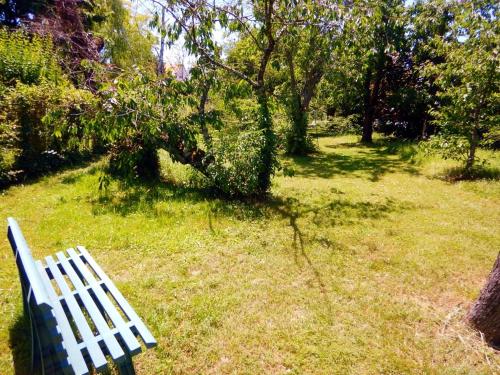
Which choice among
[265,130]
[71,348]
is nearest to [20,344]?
[71,348]

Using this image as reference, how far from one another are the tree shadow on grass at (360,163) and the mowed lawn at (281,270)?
8.63 feet

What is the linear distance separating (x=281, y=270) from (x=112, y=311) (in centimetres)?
245

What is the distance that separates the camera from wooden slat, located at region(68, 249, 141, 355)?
2.09m

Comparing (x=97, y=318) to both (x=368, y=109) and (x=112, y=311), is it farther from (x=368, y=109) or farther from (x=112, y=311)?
(x=368, y=109)

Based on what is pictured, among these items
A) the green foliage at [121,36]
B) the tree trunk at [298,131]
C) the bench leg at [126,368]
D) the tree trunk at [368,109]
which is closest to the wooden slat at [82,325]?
A: the bench leg at [126,368]

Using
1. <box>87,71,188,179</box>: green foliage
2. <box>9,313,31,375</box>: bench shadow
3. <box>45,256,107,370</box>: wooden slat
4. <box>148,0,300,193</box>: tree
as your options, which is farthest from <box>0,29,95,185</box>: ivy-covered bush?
<box>45,256,107,370</box>: wooden slat

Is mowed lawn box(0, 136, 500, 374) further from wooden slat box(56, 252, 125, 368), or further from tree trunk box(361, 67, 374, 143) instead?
tree trunk box(361, 67, 374, 143)

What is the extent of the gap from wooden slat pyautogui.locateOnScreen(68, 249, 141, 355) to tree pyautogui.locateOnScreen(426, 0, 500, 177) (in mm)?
9490

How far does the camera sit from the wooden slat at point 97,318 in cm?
201

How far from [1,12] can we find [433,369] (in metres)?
24.4

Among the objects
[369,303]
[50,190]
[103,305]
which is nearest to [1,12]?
[50,190]

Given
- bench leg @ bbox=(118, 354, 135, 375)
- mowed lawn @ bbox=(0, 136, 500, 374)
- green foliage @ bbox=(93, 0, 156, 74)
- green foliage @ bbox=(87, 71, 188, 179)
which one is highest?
green foliage @ bbox=(93, 0, 156, 74)

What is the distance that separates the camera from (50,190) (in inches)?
277

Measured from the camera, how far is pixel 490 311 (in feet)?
10.2
